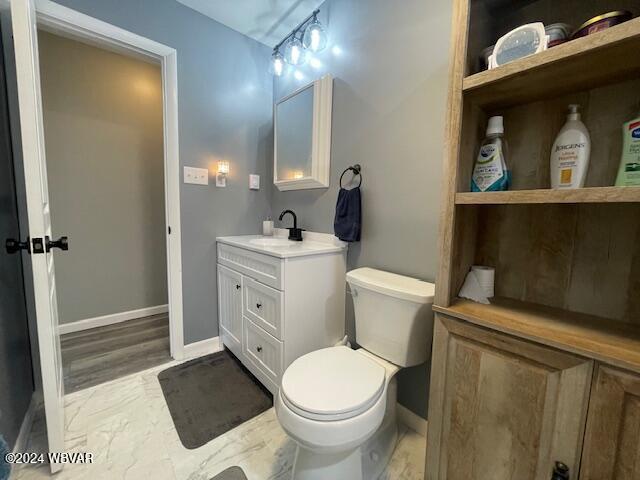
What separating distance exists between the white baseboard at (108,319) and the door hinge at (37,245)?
5.87ft

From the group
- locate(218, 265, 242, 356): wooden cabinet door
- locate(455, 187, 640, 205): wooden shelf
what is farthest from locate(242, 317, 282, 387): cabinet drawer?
locate(455, 187, 640, 205): wooden shelf

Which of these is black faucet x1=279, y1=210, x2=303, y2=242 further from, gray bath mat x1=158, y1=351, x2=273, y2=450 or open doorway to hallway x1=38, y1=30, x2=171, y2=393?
open doorway to hallway x1=38, y1=30, x2=171, y2=393

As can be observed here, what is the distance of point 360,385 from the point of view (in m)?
0.96

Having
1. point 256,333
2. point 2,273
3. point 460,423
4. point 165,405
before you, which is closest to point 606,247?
point 460,423

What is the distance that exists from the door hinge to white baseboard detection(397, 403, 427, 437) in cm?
170

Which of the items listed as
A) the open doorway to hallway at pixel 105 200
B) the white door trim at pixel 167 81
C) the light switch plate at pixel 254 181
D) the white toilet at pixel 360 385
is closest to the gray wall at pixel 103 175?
the open doorway to hallway at pixel 105 200

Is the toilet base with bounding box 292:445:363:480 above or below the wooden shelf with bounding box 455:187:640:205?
below

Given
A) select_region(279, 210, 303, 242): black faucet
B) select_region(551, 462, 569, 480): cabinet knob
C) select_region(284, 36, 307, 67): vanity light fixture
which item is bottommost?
select_region(551, 462, 569, 480): cabinet knob

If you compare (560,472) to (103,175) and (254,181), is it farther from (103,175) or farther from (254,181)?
(103,175)

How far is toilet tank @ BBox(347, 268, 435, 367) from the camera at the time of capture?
1063 mm

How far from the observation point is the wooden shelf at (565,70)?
576mm

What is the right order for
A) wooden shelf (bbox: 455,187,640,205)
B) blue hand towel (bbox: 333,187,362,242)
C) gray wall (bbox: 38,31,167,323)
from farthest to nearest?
gray wall (bbox: 38,31,167,323), blue hand towel (bbox: 333,187,362,242), wooden shelf (bbox: 455,187,640,205)

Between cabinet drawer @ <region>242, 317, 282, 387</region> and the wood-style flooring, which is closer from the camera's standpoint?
cabinet drawer @ <region>242, 317, 282, 387</region>

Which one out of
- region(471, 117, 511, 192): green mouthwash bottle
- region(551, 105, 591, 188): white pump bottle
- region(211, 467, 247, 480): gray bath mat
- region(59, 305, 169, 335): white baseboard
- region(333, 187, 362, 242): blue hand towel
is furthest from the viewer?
region(59, 305, 169, 335): white baseboard
